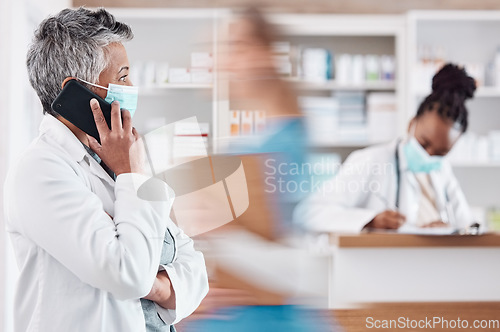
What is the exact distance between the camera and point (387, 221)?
6.72 feet

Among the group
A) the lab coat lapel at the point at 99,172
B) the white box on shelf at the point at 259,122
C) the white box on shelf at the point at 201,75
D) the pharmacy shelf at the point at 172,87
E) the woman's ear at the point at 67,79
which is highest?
the white box on shelf at the point at 201,75

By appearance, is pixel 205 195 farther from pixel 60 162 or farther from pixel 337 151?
pixel 337 151

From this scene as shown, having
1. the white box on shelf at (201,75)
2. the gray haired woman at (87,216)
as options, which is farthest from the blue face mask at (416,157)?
the gray haired woman at (87,216)

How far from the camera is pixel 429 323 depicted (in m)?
1.65

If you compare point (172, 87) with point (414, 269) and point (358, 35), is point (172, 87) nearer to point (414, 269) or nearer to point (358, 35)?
point (414, 269)

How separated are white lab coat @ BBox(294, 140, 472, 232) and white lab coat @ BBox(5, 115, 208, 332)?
0.37 metres

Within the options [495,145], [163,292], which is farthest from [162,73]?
[495,145]

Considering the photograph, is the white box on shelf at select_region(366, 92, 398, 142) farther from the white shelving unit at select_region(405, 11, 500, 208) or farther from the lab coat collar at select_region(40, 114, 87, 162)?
the lab coat collar at select_region(40, 114, 87, 162)

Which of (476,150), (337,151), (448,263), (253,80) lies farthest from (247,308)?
(476,150)

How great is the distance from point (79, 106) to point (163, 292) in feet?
1.04

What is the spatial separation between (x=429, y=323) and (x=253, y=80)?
0.93 metres

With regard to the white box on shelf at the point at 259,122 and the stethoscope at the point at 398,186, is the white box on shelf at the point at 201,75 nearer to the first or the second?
the white box on shelf at the point at 259,122

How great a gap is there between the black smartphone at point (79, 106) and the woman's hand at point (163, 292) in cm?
24

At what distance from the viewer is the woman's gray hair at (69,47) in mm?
917
